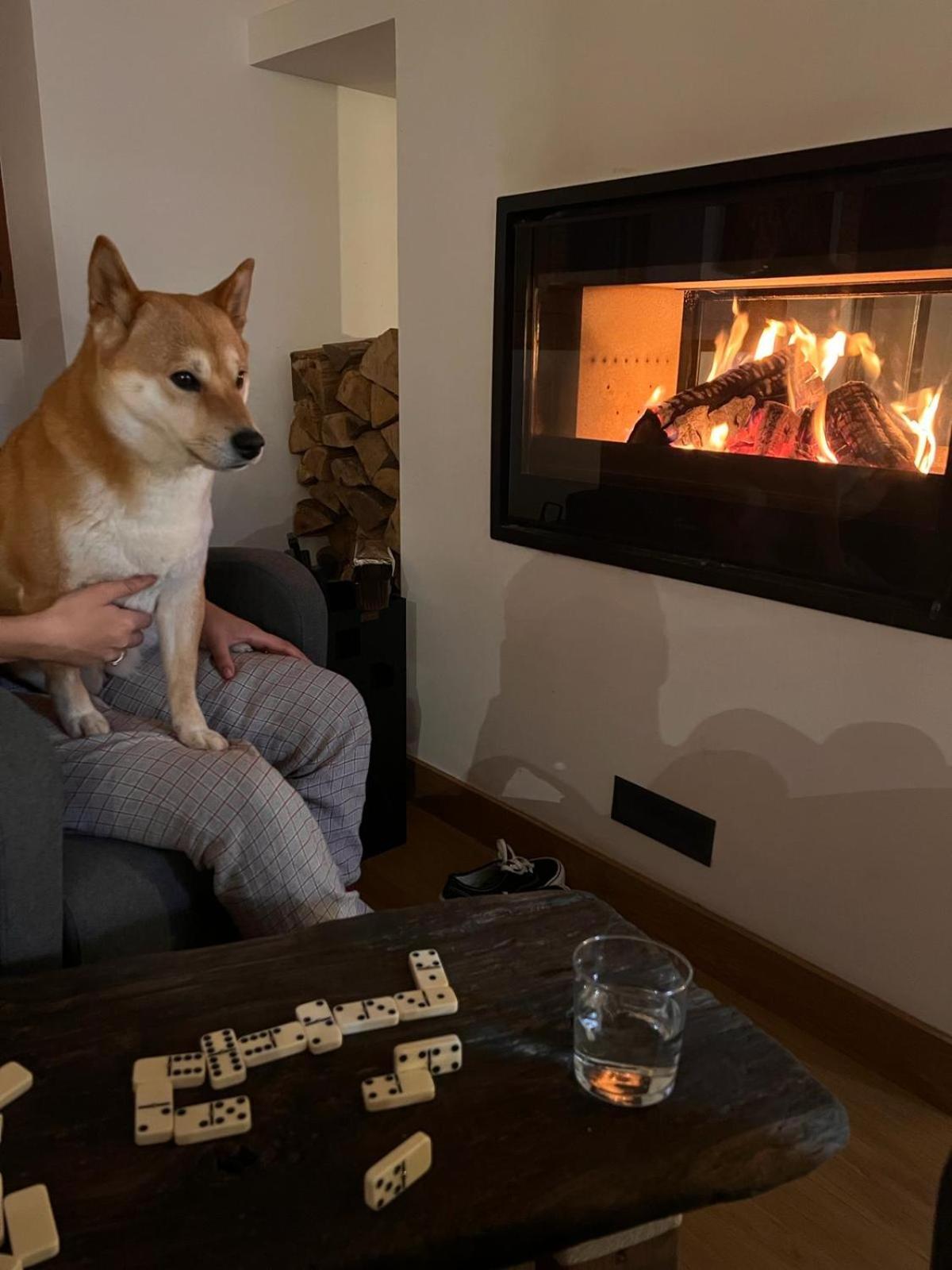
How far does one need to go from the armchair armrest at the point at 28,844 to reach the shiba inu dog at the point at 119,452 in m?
0.30

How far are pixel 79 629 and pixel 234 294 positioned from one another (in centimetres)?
55

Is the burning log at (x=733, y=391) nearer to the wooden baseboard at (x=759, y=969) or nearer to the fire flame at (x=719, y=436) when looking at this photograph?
the fire flame at (x=719, y=436)

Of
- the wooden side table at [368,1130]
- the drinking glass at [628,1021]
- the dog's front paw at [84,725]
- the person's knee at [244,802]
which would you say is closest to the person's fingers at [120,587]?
the dog's front paw at [84,725]

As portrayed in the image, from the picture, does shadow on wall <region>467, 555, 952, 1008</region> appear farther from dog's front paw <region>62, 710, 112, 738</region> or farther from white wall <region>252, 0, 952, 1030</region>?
dog's front paw <region>62, 710, 112, 738</region>

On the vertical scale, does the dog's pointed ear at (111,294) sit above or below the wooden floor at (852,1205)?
above

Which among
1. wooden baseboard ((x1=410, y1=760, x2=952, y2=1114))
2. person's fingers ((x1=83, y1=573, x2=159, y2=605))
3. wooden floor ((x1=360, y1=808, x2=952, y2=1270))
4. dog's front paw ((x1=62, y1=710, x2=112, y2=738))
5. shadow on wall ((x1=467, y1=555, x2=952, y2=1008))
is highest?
person's fingers ((x1=83, y1=573, x2=159, y2=605))

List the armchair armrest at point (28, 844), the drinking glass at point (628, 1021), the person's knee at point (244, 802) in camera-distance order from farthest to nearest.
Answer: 1. the person's knee at point (244, 802)
2. the armchair armrest at point (28, 844)
3. the drinking glass at point (628, 1021)

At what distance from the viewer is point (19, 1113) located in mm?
755

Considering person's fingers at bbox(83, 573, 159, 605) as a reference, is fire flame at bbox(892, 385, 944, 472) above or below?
above

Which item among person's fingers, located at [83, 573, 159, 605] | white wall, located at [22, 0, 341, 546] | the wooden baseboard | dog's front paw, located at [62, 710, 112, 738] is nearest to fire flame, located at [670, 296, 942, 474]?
the wooden baseboard

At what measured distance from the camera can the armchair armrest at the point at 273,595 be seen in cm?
169

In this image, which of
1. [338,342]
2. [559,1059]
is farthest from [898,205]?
[338,342]

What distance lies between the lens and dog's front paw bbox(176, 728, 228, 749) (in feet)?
4.43

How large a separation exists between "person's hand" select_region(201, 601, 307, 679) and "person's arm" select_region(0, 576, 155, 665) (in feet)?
0.68
